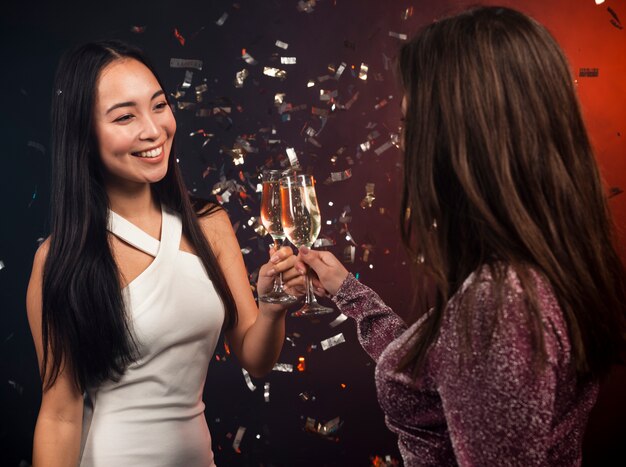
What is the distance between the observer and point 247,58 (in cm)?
299

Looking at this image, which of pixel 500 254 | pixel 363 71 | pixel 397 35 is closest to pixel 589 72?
pixel 397 35

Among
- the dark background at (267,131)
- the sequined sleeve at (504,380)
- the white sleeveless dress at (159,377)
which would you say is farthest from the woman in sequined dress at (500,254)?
the dark background at (267,131)

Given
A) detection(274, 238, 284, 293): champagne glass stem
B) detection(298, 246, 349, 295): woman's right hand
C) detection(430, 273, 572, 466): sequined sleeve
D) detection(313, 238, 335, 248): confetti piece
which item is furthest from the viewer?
detection(313, 238, 335, 248): confetti piece

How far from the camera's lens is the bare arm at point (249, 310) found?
6.22 feet

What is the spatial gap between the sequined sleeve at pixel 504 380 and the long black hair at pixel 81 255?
1.05m

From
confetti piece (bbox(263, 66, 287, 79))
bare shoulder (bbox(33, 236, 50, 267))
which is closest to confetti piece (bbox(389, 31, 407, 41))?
confetti piece (bbox(263, 66, 287, 79))

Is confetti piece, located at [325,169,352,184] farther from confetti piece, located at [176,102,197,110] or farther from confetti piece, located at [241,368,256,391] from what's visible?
confetti piece, located at [241,368,256,391]

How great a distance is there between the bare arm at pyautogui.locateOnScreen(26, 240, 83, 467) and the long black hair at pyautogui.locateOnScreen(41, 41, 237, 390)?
0.08 ft

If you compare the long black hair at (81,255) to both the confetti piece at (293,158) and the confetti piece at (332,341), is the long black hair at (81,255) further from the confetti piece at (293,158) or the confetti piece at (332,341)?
the confetti piece at (332,341)

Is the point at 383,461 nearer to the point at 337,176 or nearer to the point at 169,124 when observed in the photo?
the point at 337,176

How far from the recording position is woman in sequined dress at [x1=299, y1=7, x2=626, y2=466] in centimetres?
102

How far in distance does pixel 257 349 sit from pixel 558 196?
3.70 ft

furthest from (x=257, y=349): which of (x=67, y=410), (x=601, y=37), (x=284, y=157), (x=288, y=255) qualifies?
(x=601, y=37)

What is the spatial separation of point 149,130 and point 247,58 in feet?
4.23
